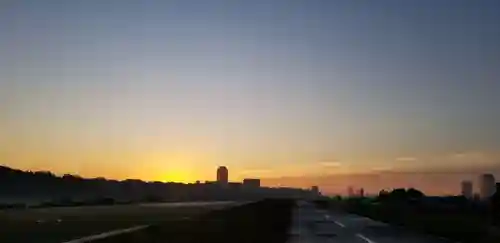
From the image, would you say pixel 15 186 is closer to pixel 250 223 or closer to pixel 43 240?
pixel 250 223

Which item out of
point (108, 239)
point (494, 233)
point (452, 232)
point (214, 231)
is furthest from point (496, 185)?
point (108, 239)

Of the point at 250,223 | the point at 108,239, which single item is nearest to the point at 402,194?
the point at 250,223

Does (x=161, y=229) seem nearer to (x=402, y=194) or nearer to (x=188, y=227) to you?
(x=188, y=227)

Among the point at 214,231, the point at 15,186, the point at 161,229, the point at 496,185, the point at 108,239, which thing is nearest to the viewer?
the point at 108,239

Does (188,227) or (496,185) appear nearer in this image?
(188,227)

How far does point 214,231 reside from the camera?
126ft

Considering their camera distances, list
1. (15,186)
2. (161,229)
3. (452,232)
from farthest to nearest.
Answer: (15,186) < (452,232) < (161,229)

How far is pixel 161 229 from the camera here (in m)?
28.0

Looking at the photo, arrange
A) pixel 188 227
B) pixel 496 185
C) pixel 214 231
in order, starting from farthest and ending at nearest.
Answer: pixel 496 185, pixel 214 231, pixel 188 227

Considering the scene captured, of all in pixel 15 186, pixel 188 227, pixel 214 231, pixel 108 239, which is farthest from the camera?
pixel 15 186

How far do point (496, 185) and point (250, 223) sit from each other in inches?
819

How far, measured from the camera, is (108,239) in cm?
2119

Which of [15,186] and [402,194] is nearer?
[15,186]

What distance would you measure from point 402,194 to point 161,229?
162 meters
